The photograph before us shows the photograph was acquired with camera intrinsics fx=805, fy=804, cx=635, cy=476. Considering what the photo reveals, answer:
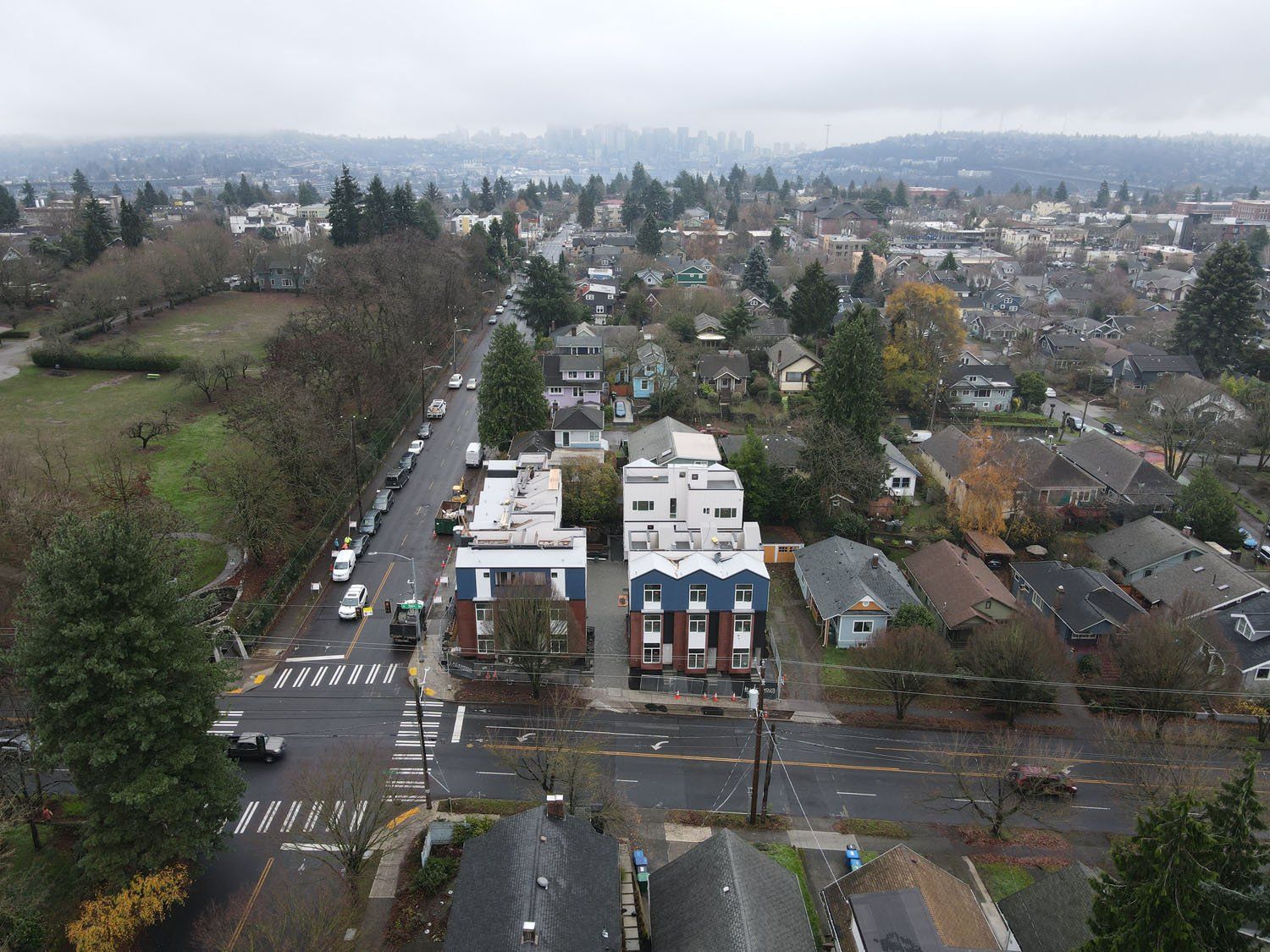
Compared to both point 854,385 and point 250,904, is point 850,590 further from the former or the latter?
point 250,904

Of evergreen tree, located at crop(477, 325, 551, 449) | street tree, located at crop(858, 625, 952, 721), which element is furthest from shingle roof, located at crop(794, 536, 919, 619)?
evergreen tree, located at crop(477, 325, 551, 449)

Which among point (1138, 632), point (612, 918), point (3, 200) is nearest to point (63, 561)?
point (612, 918)

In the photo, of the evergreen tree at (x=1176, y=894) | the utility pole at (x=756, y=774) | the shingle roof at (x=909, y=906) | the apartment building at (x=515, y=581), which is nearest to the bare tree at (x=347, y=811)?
the apartment building at (x=515, y=581)

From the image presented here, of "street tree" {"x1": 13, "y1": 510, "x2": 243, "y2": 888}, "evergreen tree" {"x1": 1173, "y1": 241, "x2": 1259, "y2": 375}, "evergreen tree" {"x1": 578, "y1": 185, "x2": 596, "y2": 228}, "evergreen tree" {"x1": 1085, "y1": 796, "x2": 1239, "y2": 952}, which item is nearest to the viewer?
"evergreen tree" {"x1": 1085, "y1": 796, "x2": 1239, "y2": 952}

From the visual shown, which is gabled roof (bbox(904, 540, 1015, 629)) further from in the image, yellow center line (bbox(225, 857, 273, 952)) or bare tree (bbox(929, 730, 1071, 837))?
yellow center line (bbox(225, 857, 273, 952))

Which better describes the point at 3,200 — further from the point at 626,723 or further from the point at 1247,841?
the point at 1247,841
